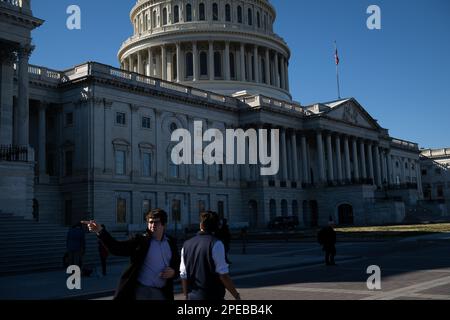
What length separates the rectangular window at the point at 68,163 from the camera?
2142 inches

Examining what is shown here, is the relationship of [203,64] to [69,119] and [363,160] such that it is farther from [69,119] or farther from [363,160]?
[69,119]

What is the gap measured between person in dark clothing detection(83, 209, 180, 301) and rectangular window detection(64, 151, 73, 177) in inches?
1918

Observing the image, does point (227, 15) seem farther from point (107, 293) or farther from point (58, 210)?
point (107, 293)

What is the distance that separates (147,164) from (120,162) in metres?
3.99

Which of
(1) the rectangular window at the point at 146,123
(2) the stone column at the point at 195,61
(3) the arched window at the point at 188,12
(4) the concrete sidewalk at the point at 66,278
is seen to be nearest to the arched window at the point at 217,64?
(2) the stone column at the point at 195,61

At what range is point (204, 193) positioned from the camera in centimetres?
6500

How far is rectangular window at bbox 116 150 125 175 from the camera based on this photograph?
183 feet

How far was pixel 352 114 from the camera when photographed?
85.6 meters

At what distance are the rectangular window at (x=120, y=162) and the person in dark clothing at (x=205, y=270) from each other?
1905 inches

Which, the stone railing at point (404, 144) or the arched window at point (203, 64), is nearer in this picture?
the arched window at point (203, 64)

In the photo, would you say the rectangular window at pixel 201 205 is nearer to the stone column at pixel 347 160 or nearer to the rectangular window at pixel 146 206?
the rectangular window at pixel 146 206

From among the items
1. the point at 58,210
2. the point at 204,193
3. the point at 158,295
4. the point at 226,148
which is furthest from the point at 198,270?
the point at 226,148

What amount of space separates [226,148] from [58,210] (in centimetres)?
2431

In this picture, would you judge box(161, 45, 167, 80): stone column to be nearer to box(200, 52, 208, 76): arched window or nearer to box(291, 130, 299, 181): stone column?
box(200, 52, 208, 76): arched window
